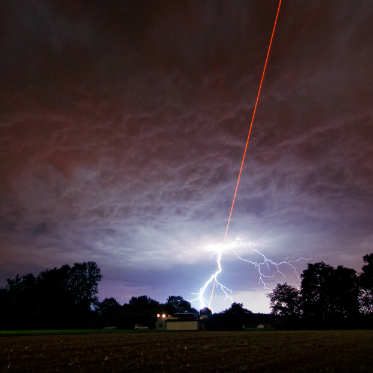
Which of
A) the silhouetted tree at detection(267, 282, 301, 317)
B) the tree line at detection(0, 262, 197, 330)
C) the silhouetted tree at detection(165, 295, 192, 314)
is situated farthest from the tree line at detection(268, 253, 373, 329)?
the silhouetted tree at detection(165, 295, 192, 314)

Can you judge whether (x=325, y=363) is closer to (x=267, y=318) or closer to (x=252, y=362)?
(x=252, y=362)

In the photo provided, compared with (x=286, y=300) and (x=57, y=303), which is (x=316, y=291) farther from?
(x=57, y=303)

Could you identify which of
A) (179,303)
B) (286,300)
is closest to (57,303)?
(286,300)

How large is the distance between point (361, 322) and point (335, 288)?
10615 millimetres

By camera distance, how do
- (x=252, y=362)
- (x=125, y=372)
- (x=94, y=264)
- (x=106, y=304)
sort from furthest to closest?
(x=106, y=304) → (x=94, y=264) → (x=252, y=362) → (x=125, y=372)

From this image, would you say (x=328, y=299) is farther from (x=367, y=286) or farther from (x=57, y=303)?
(x=57, y=303)

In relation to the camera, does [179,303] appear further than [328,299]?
Yes

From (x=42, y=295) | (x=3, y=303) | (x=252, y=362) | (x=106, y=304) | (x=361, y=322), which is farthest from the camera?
(x=106, y=304)

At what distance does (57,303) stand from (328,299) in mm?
67233

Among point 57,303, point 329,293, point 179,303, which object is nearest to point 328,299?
point 329,293

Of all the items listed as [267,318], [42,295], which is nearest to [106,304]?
[42,295]

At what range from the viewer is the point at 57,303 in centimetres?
7412

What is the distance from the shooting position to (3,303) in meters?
56.4

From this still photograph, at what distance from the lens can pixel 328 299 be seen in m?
71.8
